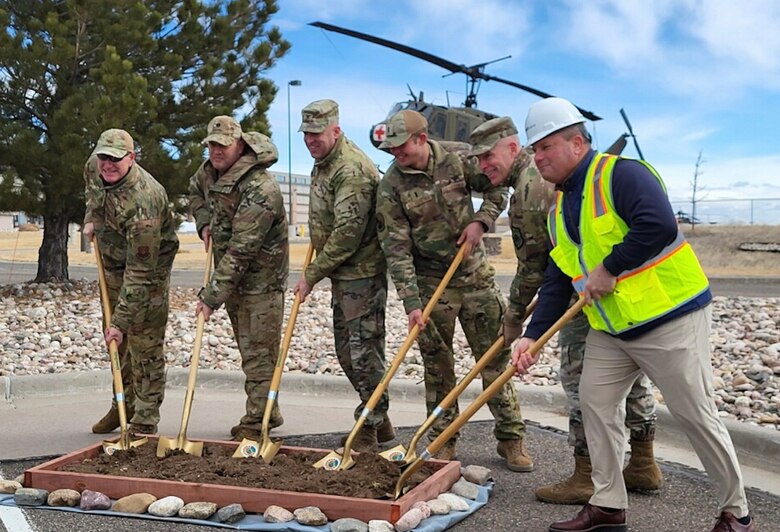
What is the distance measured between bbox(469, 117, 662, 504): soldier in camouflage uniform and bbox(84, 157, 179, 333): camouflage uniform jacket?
85.2 inches

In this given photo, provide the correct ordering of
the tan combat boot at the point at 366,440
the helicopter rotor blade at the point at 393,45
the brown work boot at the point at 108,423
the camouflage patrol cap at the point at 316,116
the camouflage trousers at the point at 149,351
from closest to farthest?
1. the camouflage patrol cap at the point at 316,116
2. the tan combat boot at the point at 366,440
3. the camouflage trousers at the point at 149,351
4. the brown work boot at the point at 108,423
5. the helicopter rotor blade at the point at 393,45

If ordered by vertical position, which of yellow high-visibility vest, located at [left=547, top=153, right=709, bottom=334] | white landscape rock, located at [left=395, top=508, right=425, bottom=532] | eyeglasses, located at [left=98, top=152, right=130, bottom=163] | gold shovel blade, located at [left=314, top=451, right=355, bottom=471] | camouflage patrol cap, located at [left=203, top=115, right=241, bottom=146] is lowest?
white landscape rock, located at [left=395, top=508, right=425, bottom=532]

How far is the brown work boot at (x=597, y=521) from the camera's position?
3.82 m

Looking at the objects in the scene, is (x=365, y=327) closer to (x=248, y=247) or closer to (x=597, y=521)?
(x=248, y=247)

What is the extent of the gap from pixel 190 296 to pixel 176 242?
8531 mm

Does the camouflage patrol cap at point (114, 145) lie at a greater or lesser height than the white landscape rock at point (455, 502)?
greater

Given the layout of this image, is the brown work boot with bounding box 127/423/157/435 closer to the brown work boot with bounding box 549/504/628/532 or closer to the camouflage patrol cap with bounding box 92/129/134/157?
the camouflage patrol cap with bounding box 92/129/134/157

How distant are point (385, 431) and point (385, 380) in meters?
0.92

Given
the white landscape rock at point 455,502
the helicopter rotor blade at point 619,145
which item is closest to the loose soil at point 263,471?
the white landscape rock at point 455,502

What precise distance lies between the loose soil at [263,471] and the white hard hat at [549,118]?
180 cm

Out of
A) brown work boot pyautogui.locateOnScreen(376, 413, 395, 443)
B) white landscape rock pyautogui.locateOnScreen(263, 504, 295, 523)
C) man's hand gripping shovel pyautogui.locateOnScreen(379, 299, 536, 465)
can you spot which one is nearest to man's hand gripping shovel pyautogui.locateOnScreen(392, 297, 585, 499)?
man's hand gripping shovel pyautogui.locateOnScreen(379, 299, 536, 465)

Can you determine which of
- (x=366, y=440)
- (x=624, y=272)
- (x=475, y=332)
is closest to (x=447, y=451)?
(x=366, y=440)

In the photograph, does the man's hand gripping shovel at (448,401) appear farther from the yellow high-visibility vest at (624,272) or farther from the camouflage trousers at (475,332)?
the yellow high-visibility vest at (624,272)

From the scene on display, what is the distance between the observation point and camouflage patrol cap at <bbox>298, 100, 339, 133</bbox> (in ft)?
16.7
